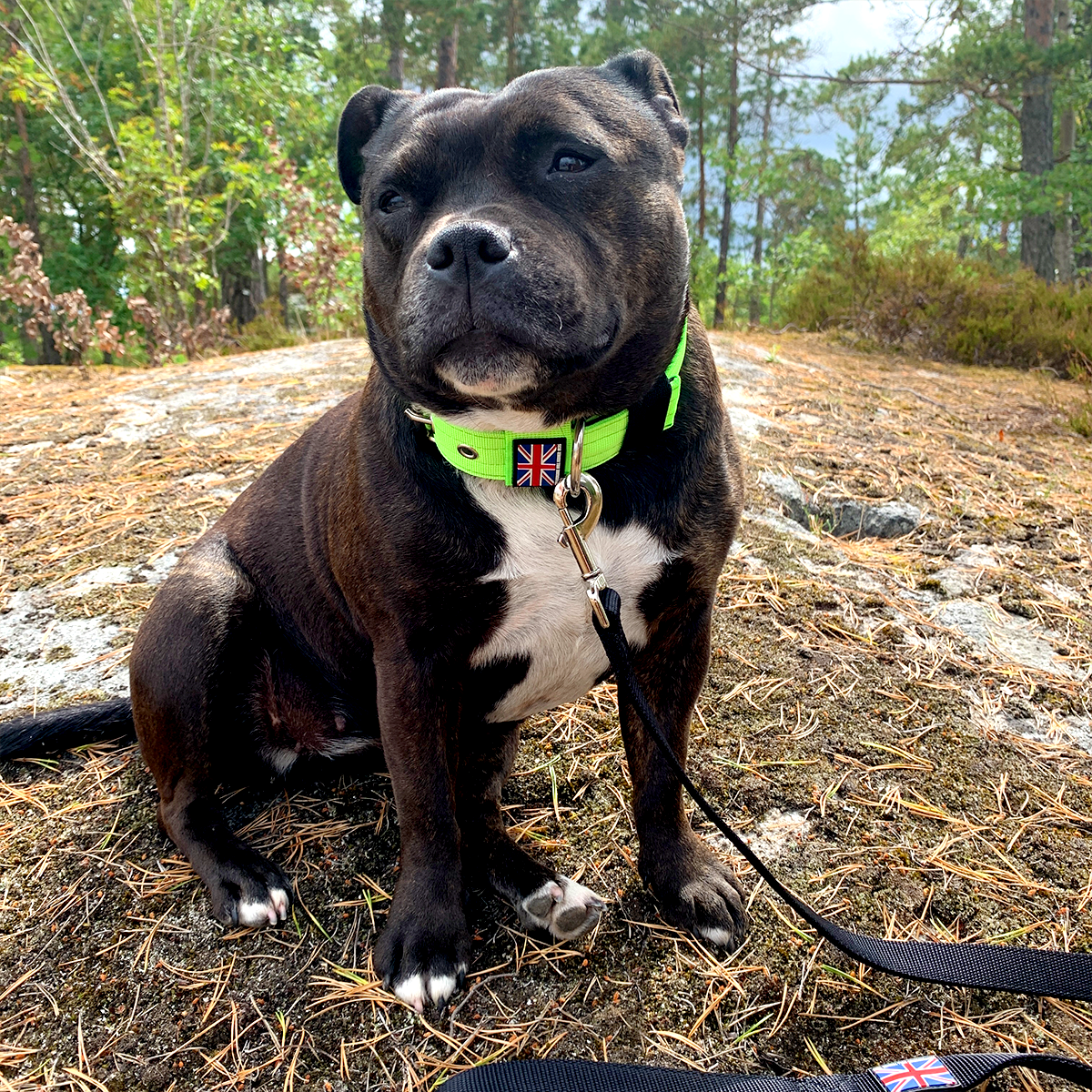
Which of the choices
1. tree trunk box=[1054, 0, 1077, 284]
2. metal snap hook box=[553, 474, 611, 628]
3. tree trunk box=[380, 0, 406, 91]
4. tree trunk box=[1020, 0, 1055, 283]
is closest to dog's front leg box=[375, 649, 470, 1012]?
metal snap hook box=[553, 474, 611, 628]

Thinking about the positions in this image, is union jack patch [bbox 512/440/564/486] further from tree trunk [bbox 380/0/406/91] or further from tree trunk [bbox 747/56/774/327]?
tree trunk [bbox 747/56/774/327]

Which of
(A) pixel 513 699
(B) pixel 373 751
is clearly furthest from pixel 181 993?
(A) pixel 513 699

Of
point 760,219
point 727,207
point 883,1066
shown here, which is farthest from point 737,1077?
point 760,219

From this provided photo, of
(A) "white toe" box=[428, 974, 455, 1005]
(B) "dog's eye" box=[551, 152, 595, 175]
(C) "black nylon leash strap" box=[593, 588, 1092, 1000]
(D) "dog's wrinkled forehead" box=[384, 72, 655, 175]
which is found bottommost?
(A) "white toe" box=[428, 974, 455, 1005]

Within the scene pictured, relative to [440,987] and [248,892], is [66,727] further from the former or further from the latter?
[440,987]

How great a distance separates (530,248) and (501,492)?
53 centimetres

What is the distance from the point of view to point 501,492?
6.08 feet

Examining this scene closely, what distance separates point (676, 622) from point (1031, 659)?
1.62 m

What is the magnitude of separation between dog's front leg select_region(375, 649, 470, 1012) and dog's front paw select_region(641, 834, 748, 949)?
50cm

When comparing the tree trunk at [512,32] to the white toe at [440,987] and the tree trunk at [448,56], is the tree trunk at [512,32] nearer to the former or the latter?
the tree trunk at [448,56]

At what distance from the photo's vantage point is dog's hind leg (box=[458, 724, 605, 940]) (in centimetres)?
191

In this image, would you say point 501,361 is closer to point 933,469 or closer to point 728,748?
point 728,748

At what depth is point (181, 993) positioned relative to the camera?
5.91 feet

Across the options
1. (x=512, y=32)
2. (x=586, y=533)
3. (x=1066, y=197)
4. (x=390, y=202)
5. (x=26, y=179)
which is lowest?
(x=586, y=533)
